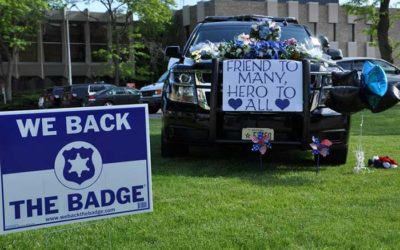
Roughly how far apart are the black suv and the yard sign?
262 centimetres

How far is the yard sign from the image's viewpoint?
10.7 ft

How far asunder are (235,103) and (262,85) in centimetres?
36

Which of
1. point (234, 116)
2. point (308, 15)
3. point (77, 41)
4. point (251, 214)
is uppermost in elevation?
point (308, 15)

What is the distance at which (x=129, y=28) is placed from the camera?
3825 centimetres

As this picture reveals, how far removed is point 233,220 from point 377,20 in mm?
25997

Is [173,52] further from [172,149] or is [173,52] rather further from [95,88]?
[95,88]

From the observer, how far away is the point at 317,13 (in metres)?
47.1

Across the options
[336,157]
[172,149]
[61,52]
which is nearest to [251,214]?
[336,157]

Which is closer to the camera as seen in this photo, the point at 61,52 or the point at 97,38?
the point at 61,52

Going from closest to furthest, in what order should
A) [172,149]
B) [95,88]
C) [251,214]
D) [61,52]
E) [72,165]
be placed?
[72,165]
[251,214]
[172,149]
[95,88]
[61,52]

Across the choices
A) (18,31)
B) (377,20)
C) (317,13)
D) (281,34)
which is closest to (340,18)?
(317,13)

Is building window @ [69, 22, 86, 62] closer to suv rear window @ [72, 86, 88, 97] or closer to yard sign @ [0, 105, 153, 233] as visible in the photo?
suv rear window @ [72, 86, 88, 97]

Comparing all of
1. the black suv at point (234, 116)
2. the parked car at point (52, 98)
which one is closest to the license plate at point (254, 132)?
the black suv at point (234, 116)

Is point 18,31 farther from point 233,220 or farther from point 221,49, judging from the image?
point 233,220
